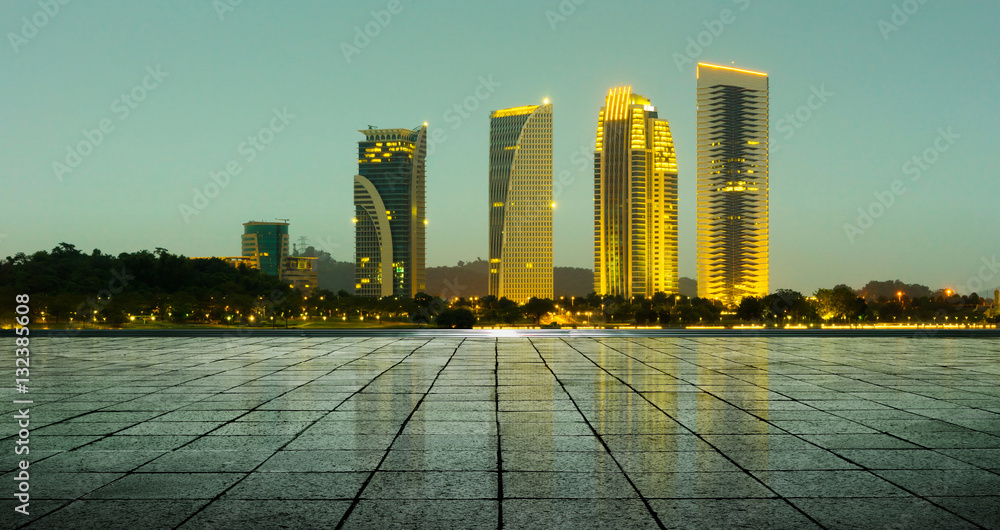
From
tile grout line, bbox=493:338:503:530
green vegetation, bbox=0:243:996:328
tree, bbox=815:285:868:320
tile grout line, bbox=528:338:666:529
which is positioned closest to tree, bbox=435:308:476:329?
green vegetation, bbox=0:243:996:328

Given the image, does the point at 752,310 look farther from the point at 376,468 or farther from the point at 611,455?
the point at 376,468

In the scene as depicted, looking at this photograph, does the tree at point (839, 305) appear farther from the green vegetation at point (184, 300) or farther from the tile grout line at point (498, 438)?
the tile grout line at point (498, 438)

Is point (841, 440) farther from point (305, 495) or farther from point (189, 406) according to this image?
point (189, 406)

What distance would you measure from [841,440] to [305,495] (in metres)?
6.50

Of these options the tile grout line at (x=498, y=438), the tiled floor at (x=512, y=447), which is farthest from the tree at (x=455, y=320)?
the tiled floor at (x=512, y=447)

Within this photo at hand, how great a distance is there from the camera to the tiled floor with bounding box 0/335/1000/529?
6.14 metres

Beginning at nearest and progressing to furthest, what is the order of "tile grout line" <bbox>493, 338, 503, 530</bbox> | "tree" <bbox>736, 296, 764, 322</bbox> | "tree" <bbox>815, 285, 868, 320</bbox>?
"tile grout line" <bbox>493, 338, 503, 530</bbox> → "tree" <bbox>815, 285, 868, 320</bbox> → "tree" <bbox>736, 296, 764, 322</bbox>

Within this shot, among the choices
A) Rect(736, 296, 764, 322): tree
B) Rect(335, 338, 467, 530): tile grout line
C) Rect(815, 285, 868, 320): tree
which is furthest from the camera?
Rect(736, 296, 764, 322): tree

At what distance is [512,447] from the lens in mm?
8539

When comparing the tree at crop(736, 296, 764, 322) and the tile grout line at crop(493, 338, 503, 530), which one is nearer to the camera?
the tile grout line at crop(493, 338, 503, 530)

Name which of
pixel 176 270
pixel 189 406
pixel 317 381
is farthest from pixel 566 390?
pixel 176 270

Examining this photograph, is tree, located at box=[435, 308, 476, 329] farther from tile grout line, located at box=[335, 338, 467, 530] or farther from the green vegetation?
tile grout line, located at box=[335, 338, 467, 530]

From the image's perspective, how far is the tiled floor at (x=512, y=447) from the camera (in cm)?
614

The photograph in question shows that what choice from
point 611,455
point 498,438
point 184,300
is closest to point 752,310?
point 184,300
